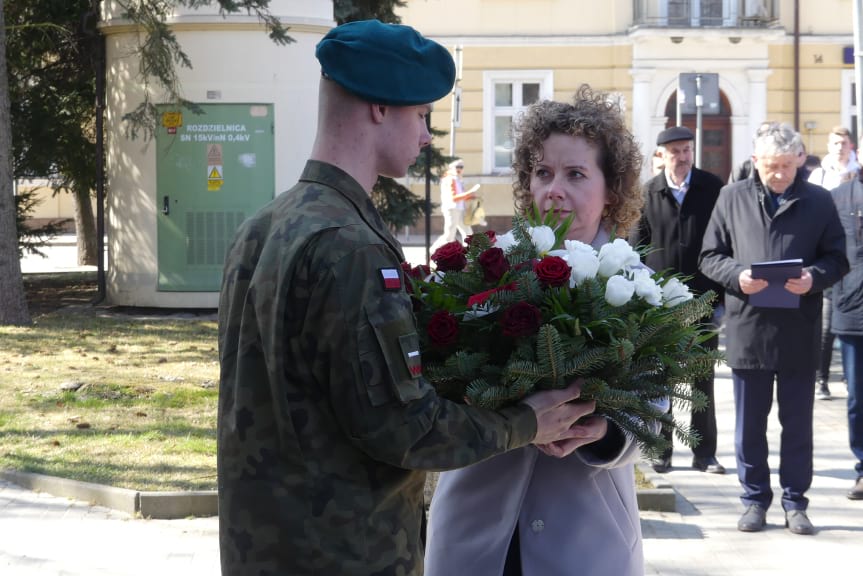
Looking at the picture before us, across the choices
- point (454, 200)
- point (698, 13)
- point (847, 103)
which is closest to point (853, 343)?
point (454, 200)

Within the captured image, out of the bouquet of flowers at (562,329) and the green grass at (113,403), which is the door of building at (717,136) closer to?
the green grass at (113,403)

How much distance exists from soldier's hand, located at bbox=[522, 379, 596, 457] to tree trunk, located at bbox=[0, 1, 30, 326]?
41.3 feet

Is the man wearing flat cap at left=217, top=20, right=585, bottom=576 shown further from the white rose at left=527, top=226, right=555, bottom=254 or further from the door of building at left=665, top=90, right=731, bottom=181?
the door of building at left=665, top=90, right=731, bottom=181

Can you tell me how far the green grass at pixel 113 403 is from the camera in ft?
25.8

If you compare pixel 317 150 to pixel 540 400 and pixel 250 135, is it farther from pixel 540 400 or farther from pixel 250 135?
pixel 250 135

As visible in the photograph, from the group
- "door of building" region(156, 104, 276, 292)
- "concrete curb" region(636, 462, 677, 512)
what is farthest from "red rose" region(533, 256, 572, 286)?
"door of building" region(156, 104, 276, 292)

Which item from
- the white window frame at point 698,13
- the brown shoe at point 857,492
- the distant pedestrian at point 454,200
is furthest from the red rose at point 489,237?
the white window frame at point 698,13

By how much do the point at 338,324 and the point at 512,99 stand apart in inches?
1253

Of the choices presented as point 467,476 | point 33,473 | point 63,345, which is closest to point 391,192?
point 63,345

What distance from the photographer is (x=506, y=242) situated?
2.93 meters

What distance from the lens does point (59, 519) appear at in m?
7.04

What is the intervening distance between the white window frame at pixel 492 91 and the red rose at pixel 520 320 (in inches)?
1210

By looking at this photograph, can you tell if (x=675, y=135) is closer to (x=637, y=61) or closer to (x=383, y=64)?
(x=383, y=64)

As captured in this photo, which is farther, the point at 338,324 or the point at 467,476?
the point at 467,476
